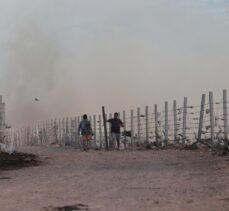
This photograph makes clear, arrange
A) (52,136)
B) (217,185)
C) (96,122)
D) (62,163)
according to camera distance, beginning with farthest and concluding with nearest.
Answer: (52,136), (96,122), (62,163), (217,185)

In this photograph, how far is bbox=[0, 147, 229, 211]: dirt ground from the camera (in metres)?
10.1

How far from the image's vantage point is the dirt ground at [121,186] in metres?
10.1

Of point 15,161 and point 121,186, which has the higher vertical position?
point 121,186

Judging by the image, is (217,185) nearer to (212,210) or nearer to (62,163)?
(212,210)

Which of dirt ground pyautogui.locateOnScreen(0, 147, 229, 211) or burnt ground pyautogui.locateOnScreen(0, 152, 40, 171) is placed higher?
dirt ground pyautogui.locateOnScreen(0, 147, 229, 211)

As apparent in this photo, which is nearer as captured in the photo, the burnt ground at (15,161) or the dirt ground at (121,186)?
the dirt ground at (121,186)

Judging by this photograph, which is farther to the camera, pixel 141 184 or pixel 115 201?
pixel 141 184

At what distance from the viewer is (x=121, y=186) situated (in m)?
12.4

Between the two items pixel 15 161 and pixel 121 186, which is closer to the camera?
pixel 121 186

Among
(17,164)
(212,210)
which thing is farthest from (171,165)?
(212,210)

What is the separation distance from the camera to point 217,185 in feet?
39.2

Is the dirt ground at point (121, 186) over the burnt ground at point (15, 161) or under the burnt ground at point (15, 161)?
over

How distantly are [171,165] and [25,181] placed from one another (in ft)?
14.6

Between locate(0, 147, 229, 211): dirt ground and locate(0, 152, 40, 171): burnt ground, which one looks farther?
locate(0, 152, 40, 171): burnt ground
